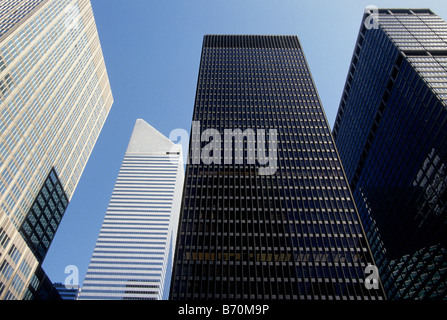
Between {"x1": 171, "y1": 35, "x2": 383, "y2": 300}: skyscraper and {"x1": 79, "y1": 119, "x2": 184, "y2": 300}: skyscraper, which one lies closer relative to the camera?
{"x1": 171, "y1": 35, "x2": 383, "y2": 300}: skyscraper

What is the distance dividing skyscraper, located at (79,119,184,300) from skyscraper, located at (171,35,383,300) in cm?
9250

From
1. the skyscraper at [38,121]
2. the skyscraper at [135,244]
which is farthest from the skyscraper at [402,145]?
the skyscraper at [38,121]

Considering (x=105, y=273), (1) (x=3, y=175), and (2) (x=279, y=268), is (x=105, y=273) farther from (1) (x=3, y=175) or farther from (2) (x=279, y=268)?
(2) (x=279, y=268)

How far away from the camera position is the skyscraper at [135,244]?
511 feet

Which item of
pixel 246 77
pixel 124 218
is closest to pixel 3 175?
pixel 246 77

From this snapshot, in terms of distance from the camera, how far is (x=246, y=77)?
389 feet

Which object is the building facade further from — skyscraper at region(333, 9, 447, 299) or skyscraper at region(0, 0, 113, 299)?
skyscraper at region(333, 9, 447, 299)

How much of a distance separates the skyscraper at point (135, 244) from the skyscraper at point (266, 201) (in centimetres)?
9250

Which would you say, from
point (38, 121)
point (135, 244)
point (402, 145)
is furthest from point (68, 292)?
point (402, 145)

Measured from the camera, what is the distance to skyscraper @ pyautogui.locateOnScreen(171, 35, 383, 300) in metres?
62.6

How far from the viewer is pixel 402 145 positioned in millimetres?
101125

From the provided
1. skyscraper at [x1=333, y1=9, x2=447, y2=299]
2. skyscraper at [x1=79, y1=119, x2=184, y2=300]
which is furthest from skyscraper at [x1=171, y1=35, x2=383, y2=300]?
skyscraper at [x1=79, y1=119, x2=184, y2=300]

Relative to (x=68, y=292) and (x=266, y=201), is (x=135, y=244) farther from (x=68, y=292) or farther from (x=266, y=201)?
(x=266, y=201)

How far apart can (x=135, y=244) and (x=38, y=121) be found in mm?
85983
